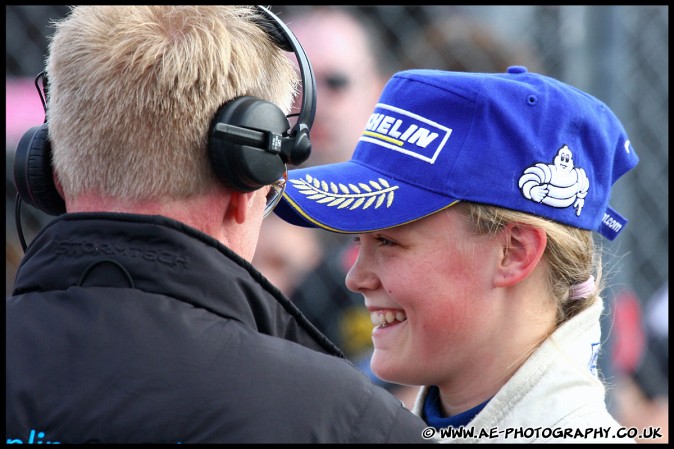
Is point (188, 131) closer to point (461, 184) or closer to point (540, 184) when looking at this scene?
point (461, 184)

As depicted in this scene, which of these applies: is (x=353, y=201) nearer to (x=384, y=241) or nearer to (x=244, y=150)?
(x=384, y=241)

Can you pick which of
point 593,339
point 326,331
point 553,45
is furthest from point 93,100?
point 553,45

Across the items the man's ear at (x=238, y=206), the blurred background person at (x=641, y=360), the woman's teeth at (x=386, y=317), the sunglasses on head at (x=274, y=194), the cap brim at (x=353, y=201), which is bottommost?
the blurred background person at (x=641, y=360)

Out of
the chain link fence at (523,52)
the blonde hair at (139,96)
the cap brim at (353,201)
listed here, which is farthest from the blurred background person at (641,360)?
the blonde hair at (139,96)

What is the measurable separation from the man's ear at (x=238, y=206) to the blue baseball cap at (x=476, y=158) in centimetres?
31

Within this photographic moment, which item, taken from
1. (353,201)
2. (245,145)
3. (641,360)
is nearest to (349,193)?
(353,201)

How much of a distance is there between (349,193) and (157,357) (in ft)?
2.20

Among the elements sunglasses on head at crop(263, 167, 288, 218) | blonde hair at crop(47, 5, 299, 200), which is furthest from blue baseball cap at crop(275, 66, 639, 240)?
blonde hair at crop(47, 5, 299, 200)

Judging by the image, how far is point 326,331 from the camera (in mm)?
3252

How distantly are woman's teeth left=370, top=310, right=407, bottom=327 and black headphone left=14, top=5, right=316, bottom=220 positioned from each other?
0.43 metres

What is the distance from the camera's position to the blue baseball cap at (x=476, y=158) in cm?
168

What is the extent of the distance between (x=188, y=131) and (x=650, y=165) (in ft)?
10.6

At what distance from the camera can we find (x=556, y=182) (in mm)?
1680

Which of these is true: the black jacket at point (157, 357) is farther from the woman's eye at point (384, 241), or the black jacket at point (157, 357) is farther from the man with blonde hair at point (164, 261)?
the woman's eye at point (384, 241)
